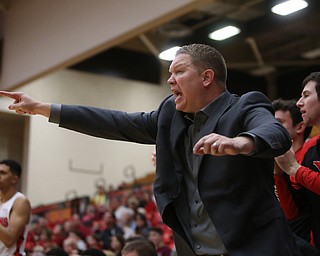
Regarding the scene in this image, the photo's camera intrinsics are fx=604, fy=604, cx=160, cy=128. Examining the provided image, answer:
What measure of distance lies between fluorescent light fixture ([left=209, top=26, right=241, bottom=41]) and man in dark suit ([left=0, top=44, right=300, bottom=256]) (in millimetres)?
11939

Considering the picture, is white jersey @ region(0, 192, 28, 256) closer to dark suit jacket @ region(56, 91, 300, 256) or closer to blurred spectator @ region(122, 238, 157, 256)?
blurred spectator @ region(122, 238, 157, 256)

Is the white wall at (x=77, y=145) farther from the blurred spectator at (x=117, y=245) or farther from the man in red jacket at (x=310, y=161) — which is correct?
the man in red jacket at (x=310, y=161)

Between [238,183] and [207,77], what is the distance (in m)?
0.50

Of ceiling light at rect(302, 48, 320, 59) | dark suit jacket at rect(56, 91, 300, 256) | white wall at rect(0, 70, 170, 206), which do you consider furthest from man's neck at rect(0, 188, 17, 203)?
white wall at rect(0, 70, 170, 206)

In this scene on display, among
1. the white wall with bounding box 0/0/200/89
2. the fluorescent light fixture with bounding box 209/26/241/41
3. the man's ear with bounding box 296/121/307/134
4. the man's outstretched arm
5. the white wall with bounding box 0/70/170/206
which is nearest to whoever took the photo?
the man's outstretched arm

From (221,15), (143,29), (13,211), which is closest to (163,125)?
(13,211)

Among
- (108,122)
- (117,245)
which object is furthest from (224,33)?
(108,122)

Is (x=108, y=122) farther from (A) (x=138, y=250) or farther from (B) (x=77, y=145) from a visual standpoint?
(B) (x=77, y=145)

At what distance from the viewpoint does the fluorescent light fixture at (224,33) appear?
47.3 ft

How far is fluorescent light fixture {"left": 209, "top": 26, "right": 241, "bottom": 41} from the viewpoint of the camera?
47.3 feet

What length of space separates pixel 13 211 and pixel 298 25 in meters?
11.8

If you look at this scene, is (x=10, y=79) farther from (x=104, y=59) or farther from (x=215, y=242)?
(x=215, y=242)

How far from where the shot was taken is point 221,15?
1459cm

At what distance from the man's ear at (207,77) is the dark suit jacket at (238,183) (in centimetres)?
8
